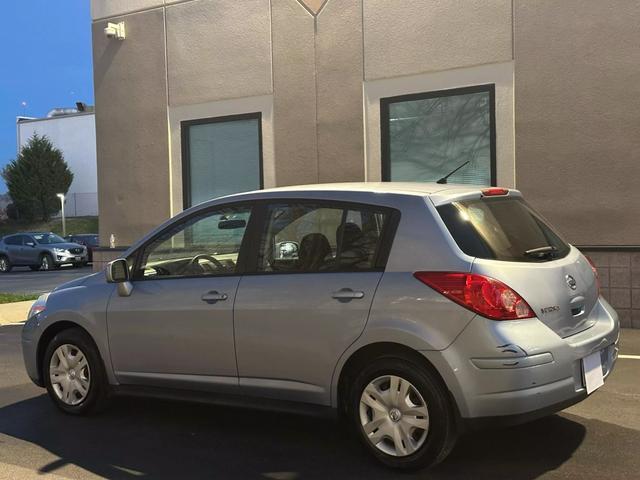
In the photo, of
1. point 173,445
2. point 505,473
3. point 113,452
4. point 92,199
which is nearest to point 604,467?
point 505,473

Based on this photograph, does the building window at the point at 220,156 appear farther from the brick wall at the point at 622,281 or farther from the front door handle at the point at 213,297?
the front door handle at the point at 213,297

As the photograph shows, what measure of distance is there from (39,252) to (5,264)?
7.23ft

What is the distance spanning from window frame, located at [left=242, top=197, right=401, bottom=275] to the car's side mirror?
0.98 metres

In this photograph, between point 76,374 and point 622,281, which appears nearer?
point 76,374

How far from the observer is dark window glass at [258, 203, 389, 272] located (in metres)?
4.08

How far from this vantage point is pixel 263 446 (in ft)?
14.5

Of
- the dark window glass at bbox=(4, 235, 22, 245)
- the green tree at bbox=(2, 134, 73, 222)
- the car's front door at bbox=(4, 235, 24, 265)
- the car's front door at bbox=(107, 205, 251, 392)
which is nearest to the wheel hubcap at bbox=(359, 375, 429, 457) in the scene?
the car's front door at bbox=(107, 205, 251, 392)

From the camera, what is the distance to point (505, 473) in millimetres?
3795

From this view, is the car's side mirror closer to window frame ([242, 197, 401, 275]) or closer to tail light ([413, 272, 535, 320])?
window frame ([242, 197, 401, 275])

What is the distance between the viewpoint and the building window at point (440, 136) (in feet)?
30.2

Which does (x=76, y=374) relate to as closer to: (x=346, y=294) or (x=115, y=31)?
(x=346, y=294)

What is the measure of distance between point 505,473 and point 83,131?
2232 inches

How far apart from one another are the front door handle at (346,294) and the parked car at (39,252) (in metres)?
22.4

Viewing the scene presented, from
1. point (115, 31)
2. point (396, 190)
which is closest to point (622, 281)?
point (396, 190)
